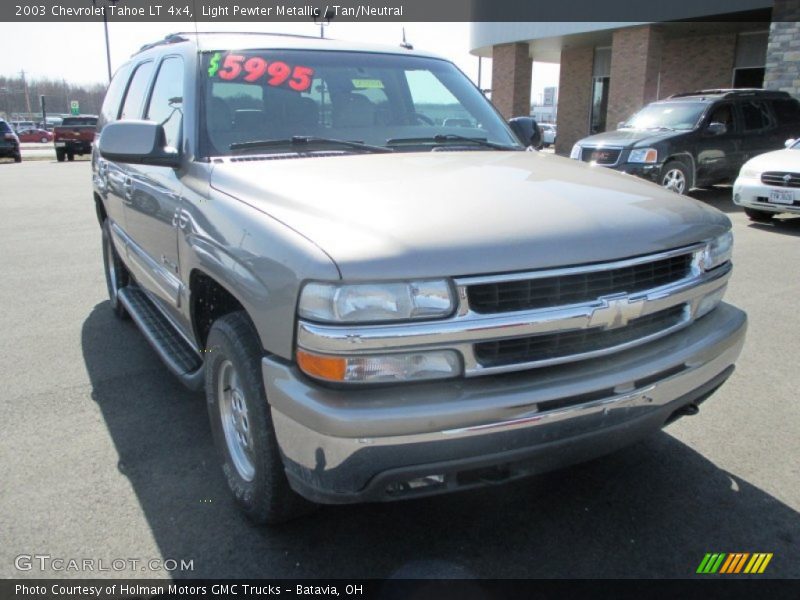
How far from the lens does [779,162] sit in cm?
947

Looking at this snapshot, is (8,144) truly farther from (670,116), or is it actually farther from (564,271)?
(564,271)

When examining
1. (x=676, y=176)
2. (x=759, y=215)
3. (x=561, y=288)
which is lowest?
(x=759, y=215)

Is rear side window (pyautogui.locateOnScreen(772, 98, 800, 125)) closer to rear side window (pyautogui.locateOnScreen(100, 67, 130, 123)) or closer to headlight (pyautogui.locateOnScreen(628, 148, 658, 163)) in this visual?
headlight (pyautogui.locateOnScreen(628, 148, 658, 163))

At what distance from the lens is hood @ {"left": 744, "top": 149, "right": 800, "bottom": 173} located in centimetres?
922

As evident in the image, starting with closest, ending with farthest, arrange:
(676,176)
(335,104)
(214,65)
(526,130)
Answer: (214,65), (335,104), (526,130), (676,176)

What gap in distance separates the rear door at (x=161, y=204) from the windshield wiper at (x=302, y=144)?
14.5 inches

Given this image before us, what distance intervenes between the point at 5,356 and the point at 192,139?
2.67 metres

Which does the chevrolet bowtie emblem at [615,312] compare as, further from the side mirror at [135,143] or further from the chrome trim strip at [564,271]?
the side mirror at [135,143]

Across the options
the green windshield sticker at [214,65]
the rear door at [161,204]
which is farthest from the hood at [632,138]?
the green windshield sticker at [214,65]

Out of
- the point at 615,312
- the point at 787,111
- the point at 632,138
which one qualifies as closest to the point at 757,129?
the point at 787,111

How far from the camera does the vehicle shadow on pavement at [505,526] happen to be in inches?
99.8

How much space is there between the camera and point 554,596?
238 centimetres

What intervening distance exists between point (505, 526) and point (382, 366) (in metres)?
1.11

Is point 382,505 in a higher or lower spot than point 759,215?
lower
